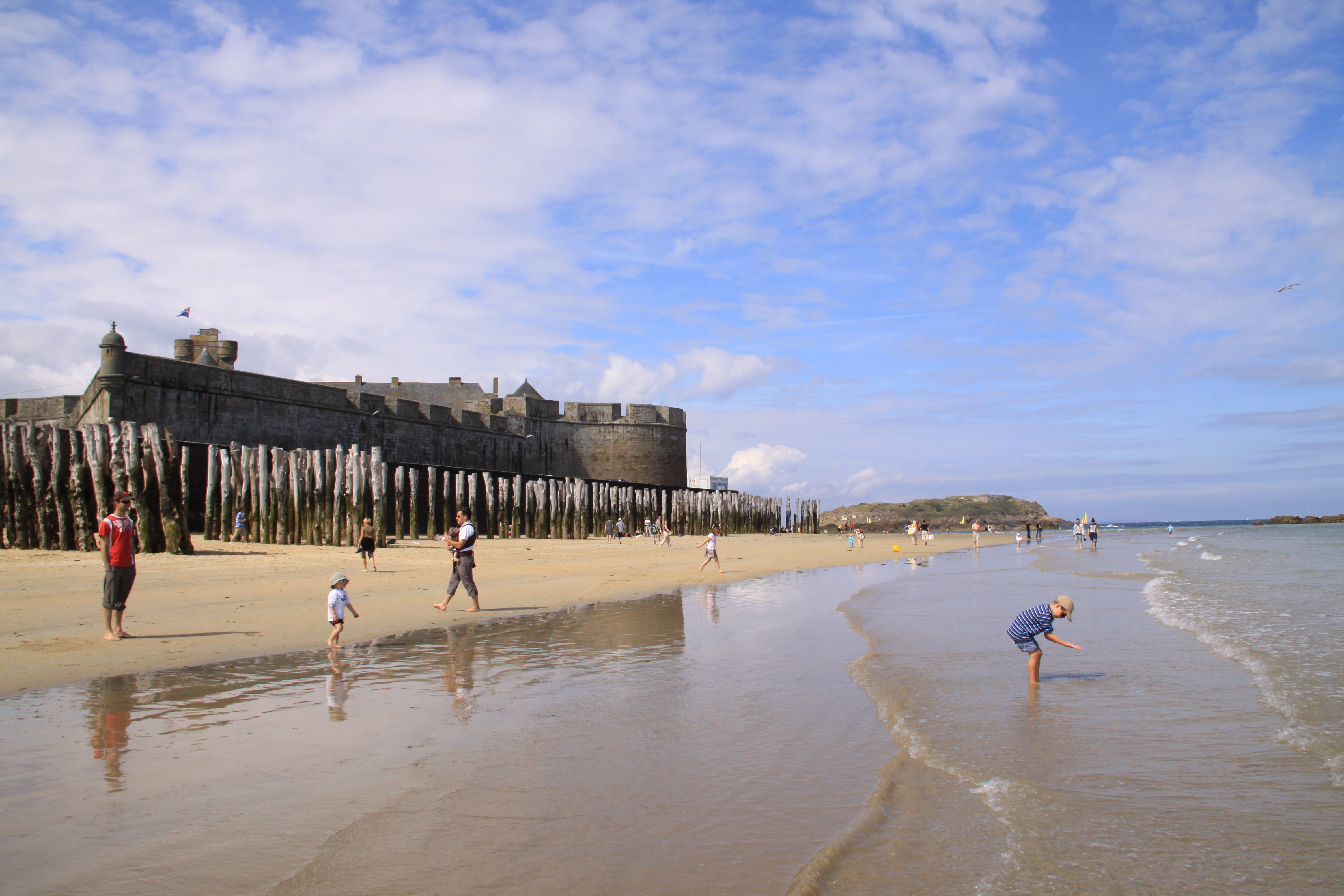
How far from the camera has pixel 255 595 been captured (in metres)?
11.4

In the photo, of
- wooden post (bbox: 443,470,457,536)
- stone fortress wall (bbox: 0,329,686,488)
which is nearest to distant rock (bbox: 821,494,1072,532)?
stone fortress wall (bbox: 0,329,686,488)

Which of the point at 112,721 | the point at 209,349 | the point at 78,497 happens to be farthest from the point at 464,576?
the point at 209,349

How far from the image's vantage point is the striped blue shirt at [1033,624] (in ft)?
22.9

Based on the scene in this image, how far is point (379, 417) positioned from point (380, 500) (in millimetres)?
11032

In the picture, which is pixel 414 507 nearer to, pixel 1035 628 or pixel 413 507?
pixel 413 507

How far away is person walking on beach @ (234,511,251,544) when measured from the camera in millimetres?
18125

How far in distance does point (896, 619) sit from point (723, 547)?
20.6 metres

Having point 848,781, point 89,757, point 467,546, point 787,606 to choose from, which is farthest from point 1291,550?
point 89,757

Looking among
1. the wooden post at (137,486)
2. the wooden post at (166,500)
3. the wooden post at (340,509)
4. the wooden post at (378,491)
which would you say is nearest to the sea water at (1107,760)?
the wooden post at (166,500)

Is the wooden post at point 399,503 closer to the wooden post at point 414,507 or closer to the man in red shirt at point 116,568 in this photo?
the wooden post at point 414,507

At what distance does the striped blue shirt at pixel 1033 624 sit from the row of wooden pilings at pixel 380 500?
1541cm

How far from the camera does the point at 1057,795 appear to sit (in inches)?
167

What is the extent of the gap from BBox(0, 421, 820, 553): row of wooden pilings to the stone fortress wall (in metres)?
1.32

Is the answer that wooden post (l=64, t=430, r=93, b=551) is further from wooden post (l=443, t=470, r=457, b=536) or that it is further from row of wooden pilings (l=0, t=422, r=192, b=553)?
wooden post (l=443, t=470, r=457, b=536)
